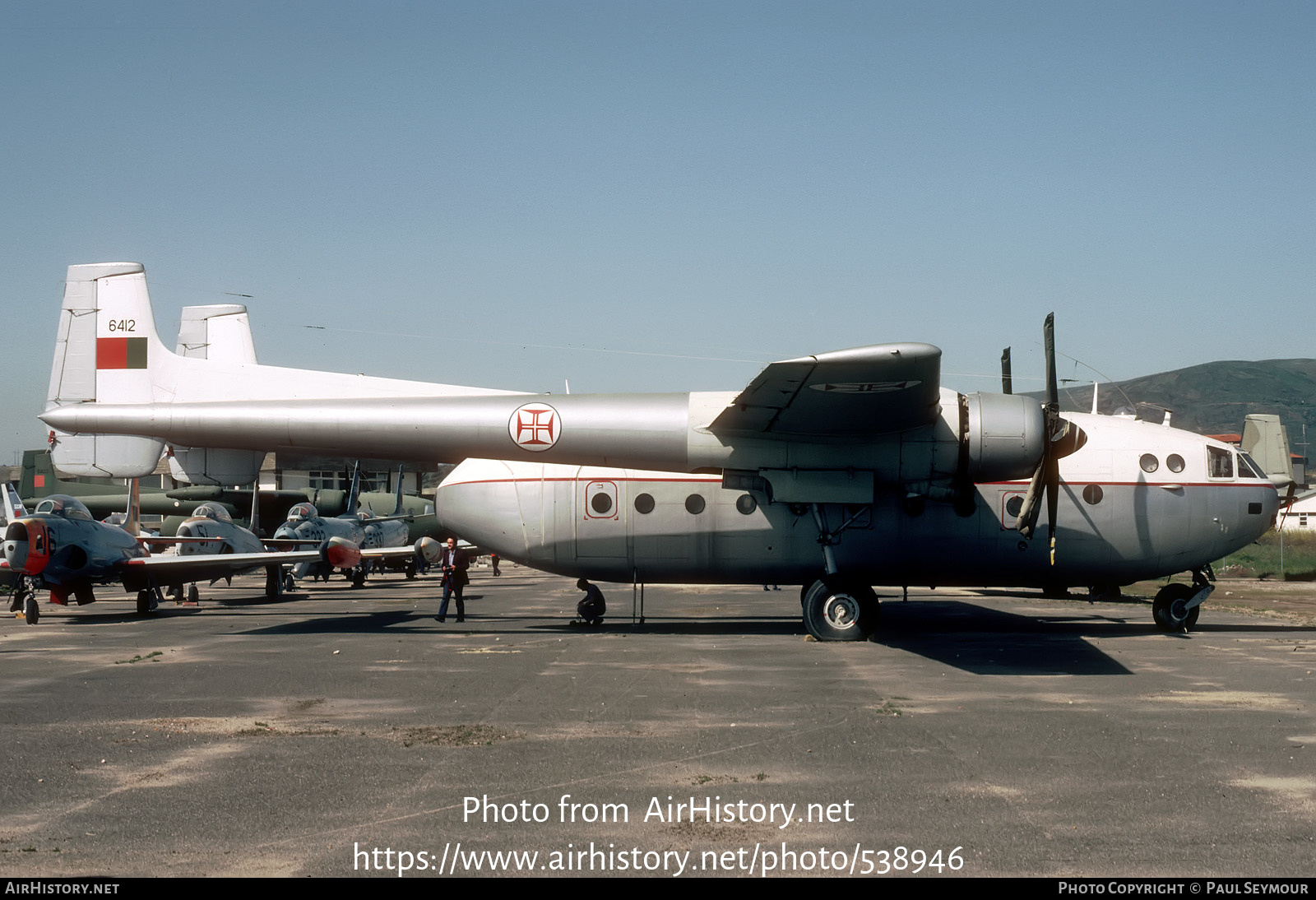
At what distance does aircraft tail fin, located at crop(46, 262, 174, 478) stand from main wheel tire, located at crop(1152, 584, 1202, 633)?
20.1 metres

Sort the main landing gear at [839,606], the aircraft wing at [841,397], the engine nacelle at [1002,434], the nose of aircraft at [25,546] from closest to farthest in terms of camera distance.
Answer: the aircraft wing at [841,397] < the engine nacelle at [1002,434] < the main landing gear at [839,606] < the nose of aircraft at [25,546]

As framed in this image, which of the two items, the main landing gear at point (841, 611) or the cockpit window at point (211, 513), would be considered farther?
the cockpit window at point (211, 513)

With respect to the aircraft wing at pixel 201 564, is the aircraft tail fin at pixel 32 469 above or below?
above

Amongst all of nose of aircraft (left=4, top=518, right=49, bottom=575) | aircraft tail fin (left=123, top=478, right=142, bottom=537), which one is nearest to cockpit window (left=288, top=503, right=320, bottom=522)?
aircraft tail fin (left=123, top=478, right=142, bottom=537)

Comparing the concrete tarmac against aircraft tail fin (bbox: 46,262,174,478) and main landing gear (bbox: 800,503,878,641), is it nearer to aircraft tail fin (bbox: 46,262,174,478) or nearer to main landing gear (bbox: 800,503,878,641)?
main landing gear (bbox: 800,503,878,641)

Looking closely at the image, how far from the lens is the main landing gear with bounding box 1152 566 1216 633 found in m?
20.5

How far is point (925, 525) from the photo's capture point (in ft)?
63.7

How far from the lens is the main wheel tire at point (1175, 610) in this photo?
67.5ft

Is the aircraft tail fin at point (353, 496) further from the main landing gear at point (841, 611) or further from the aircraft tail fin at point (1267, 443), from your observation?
the aircraft tail fin at point (1267, 443)

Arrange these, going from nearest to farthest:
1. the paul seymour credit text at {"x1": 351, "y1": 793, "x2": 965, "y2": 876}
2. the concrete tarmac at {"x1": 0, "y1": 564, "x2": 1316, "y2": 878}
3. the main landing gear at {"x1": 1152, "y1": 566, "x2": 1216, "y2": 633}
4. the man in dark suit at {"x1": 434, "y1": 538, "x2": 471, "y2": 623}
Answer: the paul seymour credit text at {"x1": 351, "y1": 793, "x2": 965, "y2": 876} → the concrete tarmac at {"x1": 0, "y1": 564, "x2": 1316, "y2": 878} → the main landing gear at {"x1": 1152, "y1": 566, "x2": 1216, "y2": 633} → the man in dark suit at {"x1": 434, "y1": 538, "x2": 471, "y2": 623}

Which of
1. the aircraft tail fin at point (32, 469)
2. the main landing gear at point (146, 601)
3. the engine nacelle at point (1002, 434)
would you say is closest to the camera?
the engine nacelle at point (1002, 434)

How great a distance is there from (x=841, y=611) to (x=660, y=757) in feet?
32.6

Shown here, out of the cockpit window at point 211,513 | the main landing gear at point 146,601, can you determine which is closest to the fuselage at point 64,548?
the main landing gear at point 146,601

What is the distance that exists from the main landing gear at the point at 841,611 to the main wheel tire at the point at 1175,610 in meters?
6.49
